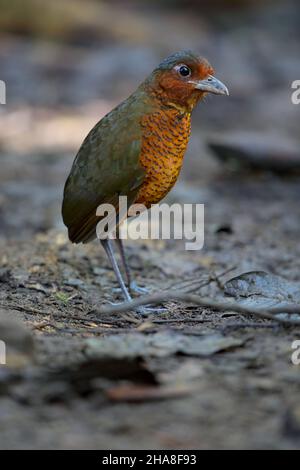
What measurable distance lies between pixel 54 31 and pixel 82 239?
9.85m

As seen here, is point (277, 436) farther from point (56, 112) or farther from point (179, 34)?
point (179, 34)

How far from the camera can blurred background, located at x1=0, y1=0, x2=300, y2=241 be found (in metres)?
8.08

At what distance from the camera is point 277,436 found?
2594 mm

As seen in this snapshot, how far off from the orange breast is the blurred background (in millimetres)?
1978

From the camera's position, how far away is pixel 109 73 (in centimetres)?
1247

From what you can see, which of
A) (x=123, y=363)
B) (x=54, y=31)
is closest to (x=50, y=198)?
(x=123, y=363)

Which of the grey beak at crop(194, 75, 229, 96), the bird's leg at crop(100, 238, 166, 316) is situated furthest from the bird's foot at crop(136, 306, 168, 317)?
the grey beak at crop(194, 75, 229, 96)

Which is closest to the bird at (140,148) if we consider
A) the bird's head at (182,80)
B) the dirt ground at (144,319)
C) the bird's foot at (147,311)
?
the bird's head at (182,80)

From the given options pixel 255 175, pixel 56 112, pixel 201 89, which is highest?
pixel 56 112

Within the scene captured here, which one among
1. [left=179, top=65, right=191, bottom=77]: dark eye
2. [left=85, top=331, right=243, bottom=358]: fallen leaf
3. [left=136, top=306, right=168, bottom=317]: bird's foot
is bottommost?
[left=85, top=331, right=243, bottom=358]: fallen leaf

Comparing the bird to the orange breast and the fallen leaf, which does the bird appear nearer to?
the orange breast

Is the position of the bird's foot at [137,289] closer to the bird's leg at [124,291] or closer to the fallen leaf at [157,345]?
the bird's leg at [124,291]

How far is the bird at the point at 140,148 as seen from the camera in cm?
459

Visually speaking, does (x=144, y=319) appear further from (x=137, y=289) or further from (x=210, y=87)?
(x=210, y=87)
